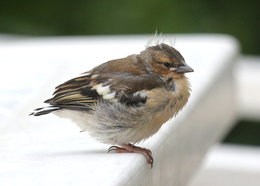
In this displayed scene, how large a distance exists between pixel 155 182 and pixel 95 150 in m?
0.32

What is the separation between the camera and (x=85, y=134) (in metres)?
3.81

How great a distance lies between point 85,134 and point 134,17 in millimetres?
4765

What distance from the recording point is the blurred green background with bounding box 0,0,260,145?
321 inches

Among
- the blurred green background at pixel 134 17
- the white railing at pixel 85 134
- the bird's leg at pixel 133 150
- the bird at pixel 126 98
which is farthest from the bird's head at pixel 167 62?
the blurred green background at pixel 134 17

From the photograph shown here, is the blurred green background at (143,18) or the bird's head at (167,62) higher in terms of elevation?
the bird's head at (167,62)

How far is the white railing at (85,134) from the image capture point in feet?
10.0

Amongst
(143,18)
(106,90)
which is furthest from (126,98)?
(143,18)

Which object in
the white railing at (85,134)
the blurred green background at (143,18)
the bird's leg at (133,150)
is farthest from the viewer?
the blurred green background at (143,18)

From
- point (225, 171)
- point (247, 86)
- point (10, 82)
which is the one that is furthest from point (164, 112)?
point (247, 86)

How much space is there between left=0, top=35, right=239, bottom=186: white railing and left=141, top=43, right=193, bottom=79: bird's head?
25 centimetres

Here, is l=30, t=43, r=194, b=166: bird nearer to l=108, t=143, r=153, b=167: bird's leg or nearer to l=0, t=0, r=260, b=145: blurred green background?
l=108, t=143, r=153, b=167: bird's leg

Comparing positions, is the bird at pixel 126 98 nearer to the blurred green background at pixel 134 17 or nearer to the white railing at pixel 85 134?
the white railing at pixel 85 134

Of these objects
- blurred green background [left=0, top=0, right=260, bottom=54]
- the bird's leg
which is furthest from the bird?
blurred green background [left=0, top=0, right=260, bottom=54]

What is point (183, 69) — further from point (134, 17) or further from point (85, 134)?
point (134, 17)
